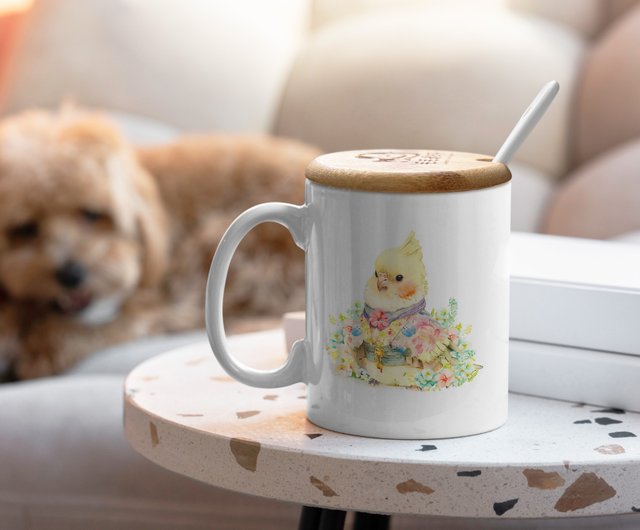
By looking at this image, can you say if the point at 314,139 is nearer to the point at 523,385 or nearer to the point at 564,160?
the point at 564,160

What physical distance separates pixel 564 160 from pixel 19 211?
96 centimetres

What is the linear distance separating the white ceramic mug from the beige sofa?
80 centimetres

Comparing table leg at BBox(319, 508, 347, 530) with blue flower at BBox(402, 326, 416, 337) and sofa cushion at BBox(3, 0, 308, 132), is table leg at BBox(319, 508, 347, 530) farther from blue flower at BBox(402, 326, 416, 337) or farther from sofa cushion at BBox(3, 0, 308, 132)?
sofa cushion at BBox(3, 0, 308, 132)

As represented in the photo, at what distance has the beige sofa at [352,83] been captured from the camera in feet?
5.33

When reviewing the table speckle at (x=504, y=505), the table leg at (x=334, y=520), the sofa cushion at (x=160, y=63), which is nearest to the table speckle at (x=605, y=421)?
the table speckle at (x=504, y=505)

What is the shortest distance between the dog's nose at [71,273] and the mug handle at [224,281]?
41.3 inches

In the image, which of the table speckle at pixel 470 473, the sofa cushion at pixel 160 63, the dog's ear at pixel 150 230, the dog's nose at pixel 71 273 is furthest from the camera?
the sofa cushion at pixel 160 63

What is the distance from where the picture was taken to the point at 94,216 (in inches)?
68.4

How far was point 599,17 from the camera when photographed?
6.38 feet

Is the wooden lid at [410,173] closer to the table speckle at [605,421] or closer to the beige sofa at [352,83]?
the table speckle at [605,421]

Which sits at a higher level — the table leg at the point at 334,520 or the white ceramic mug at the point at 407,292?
the white ceramic mug at the point at 407,292

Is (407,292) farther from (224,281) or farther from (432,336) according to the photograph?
(224,281)

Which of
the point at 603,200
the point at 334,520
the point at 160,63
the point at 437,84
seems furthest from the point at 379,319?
the point at 160,63

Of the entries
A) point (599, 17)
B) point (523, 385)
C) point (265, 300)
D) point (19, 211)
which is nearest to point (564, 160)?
point (599, 17)
